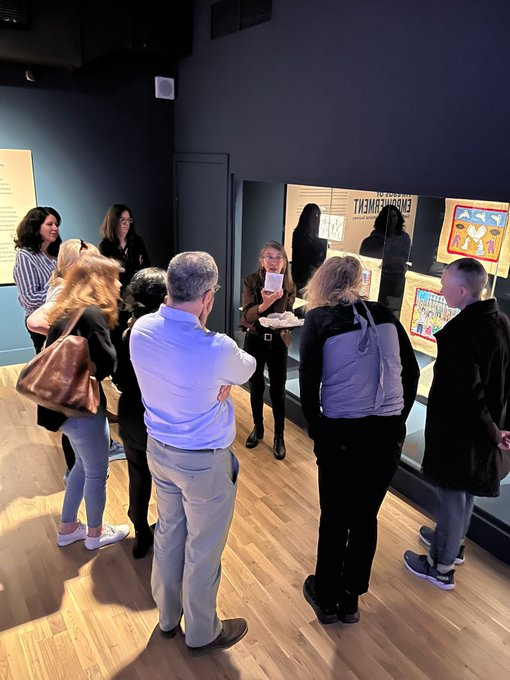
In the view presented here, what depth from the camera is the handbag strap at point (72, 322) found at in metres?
2.25

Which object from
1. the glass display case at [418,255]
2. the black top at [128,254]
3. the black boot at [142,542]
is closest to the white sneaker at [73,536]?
the black boot at [142,542]

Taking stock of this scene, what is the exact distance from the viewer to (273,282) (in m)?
3.53

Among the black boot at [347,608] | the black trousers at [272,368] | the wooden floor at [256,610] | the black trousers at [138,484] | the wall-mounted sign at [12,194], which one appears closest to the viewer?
the wooden floor at [256,610]

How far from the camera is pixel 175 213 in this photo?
5758 millimetres

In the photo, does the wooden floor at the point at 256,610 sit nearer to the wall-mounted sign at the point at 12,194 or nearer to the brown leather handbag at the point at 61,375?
the brown leather handbag at the point at 61,375

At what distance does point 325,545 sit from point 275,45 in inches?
142

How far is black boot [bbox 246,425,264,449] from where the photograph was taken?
396cm

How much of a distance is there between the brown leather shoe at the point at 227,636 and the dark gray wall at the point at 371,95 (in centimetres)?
243

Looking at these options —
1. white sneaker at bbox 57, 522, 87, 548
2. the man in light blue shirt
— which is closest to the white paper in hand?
the man in light blue shirt

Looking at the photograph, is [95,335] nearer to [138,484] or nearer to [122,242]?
[138,484]

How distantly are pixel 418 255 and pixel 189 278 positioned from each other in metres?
2.50

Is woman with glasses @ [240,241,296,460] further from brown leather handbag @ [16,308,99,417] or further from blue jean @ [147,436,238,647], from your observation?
blue jean @ [147,436,238,647]

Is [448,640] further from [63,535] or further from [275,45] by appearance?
[275,45]

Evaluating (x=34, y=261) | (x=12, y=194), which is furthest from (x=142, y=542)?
(x=12, y=194)
